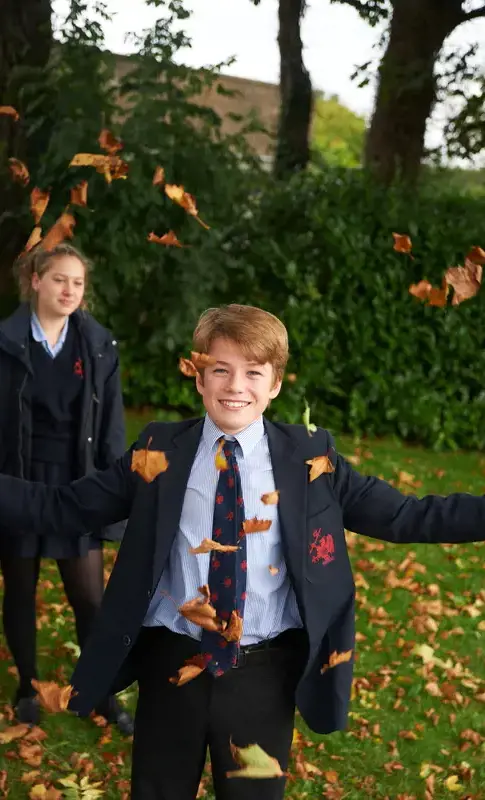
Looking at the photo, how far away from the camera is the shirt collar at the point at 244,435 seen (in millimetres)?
2363

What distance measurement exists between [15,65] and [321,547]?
20.4 feet

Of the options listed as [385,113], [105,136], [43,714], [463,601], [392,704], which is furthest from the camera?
[385,113]

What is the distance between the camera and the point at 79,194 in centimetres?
727

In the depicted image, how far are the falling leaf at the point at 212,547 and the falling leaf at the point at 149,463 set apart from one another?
8.8 inches

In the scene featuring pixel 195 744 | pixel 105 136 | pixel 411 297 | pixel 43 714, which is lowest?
pixel 43 714

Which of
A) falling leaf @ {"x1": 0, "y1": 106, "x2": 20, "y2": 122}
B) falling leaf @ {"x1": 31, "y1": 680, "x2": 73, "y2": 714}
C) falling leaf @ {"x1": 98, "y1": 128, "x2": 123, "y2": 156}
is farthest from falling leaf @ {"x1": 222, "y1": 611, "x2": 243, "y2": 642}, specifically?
falling leaf @ {"x1": 0, "y1": 106, "x2": 20, "y2": 122}

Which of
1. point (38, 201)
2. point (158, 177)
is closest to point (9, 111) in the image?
point (38, 201)

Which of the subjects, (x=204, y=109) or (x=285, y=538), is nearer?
(x=285, y=538)

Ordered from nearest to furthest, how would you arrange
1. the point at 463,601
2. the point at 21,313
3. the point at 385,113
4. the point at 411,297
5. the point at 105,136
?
the point at 21,313 → the point at 463,601 → the point at 105,136 → the point at 411,297 → the point at 385,113

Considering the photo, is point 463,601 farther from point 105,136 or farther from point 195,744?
point 105,136

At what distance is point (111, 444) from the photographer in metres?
3.87

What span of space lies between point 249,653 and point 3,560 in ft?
5.92

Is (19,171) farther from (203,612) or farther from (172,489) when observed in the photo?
(203,612)

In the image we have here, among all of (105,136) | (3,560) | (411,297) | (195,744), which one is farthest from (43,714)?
(411,297)
